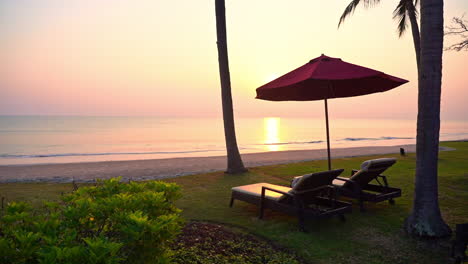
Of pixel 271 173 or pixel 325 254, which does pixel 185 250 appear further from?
pixel 271 173

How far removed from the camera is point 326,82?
771 centimetres

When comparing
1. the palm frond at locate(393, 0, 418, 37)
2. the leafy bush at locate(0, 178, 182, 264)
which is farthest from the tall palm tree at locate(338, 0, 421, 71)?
the leafy bush at locate(0, 178, 182, 264)

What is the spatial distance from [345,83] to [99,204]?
22.3 feet

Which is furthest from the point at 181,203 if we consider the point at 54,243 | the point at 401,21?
the point at 401,21

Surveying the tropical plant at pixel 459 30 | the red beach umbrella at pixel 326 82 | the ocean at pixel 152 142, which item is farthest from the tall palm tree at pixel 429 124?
the ocean at pixel 152 142

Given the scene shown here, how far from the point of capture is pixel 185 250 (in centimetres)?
434

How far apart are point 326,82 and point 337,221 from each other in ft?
11.8

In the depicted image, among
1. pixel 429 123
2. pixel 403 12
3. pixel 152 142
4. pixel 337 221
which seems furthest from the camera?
pixel 152 142

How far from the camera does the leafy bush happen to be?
170 centimetres

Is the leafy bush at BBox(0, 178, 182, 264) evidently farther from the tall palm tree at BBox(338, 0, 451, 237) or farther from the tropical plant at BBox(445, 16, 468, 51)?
the tropical plant at BBox(445, 16, 468, 51)

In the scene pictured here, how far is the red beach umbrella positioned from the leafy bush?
3827 millimetres

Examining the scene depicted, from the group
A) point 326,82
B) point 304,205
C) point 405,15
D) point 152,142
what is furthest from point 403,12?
point 152,142

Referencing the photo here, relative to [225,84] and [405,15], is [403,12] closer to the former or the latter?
[405,15]

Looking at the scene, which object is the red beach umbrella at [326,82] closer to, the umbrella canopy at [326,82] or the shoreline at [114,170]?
Result: the umbrella canopy at [326,82]
